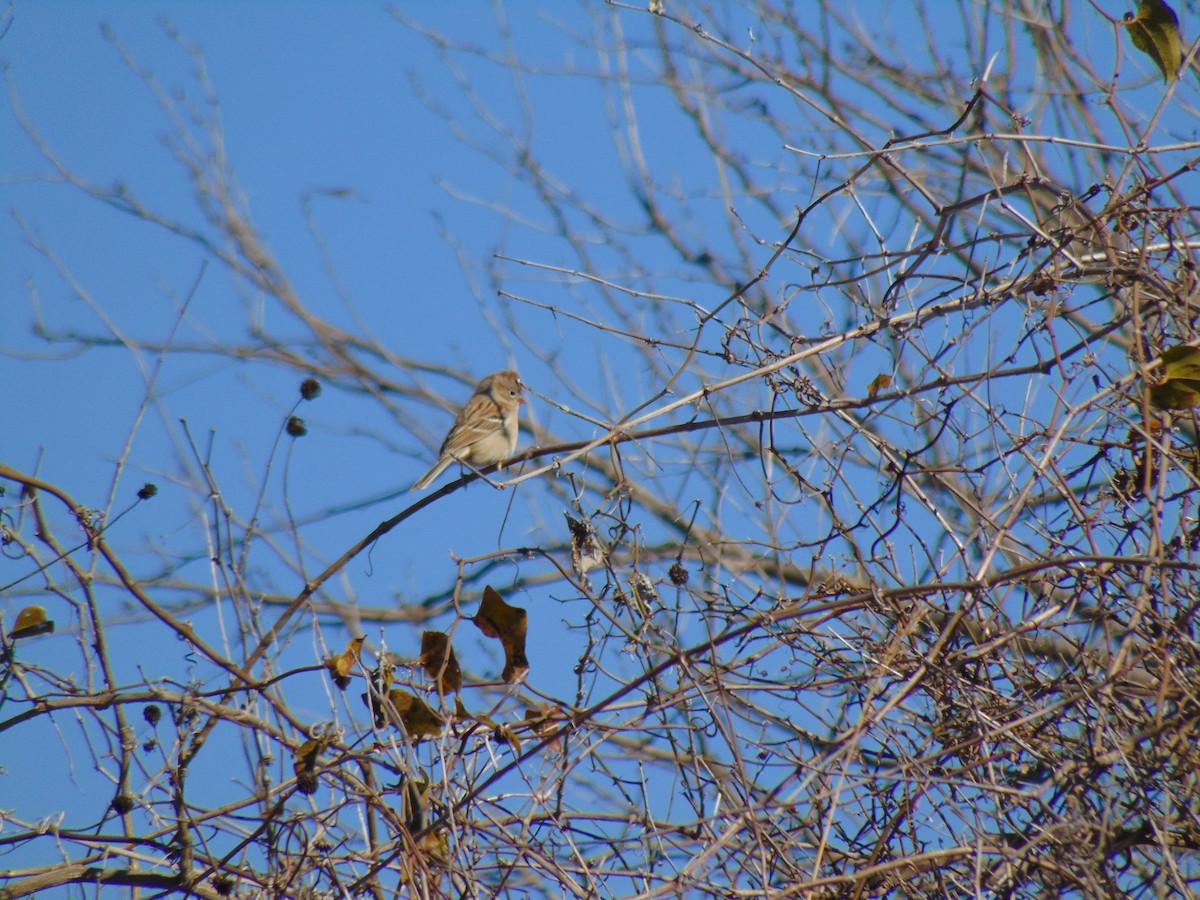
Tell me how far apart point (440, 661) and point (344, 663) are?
243mm

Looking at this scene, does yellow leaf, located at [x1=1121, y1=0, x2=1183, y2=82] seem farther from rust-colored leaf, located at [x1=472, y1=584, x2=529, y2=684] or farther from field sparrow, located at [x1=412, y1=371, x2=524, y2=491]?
field sparrow, located at [x1=412, y1=371, x2=524, y2=491]

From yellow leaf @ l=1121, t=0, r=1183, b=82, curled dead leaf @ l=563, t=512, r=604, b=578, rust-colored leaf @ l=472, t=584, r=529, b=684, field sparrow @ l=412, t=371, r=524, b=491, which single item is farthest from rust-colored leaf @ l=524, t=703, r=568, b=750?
field sparrow @ l=412, t=371, r=524, b=491

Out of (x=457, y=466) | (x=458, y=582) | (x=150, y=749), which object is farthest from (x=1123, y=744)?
(x=457, y=466)

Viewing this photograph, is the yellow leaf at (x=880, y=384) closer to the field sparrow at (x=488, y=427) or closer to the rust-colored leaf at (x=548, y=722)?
the rust-colored leaf at (x=548, y=722)

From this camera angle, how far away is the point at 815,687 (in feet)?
9.38

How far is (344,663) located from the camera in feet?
9.57

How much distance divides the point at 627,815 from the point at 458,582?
2.53ft

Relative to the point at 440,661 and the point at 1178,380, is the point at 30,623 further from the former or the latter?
the point at 1178,380

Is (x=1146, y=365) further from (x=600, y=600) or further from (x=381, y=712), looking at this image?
(x=381, y=712)

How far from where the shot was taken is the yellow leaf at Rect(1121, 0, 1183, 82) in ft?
10.1

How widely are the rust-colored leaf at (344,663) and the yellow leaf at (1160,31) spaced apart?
8.60 feet

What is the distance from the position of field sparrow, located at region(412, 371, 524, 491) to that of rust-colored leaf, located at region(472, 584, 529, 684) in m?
4.12

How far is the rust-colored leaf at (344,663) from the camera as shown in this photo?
9.51 feet

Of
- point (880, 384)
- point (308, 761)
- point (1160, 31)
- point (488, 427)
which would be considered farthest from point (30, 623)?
point (488, 427)
